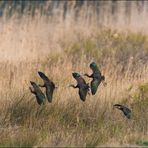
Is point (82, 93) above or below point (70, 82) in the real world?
below

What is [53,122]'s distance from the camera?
937 cm

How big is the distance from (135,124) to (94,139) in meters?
1.33

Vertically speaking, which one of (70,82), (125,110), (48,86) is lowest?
(125,110)

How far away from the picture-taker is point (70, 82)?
Answer: 11312 mm

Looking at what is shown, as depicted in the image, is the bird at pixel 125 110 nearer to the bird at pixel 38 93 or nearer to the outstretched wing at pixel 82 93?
the outstretched wing at pixel 82 93

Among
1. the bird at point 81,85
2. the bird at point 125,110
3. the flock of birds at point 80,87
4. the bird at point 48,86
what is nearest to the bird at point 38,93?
the flock of birds at point 80,87

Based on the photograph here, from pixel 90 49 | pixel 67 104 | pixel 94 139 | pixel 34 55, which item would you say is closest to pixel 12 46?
pixel 34 55

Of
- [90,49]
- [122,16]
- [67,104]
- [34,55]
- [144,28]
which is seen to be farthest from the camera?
[122,16]

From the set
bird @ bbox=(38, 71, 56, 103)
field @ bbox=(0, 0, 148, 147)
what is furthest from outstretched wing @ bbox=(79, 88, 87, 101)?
bird @ bbox=(38, 71, 56, 103)

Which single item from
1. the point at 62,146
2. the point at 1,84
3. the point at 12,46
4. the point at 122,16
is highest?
the point at 122,16

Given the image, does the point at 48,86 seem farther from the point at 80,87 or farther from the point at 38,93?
the point at 80,87

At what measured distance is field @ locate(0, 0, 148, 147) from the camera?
28.7 feet

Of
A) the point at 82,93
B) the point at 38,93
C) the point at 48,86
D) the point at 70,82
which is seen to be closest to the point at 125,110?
the point at 82,93

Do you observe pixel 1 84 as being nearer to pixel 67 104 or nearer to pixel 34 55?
pixel 67 104
